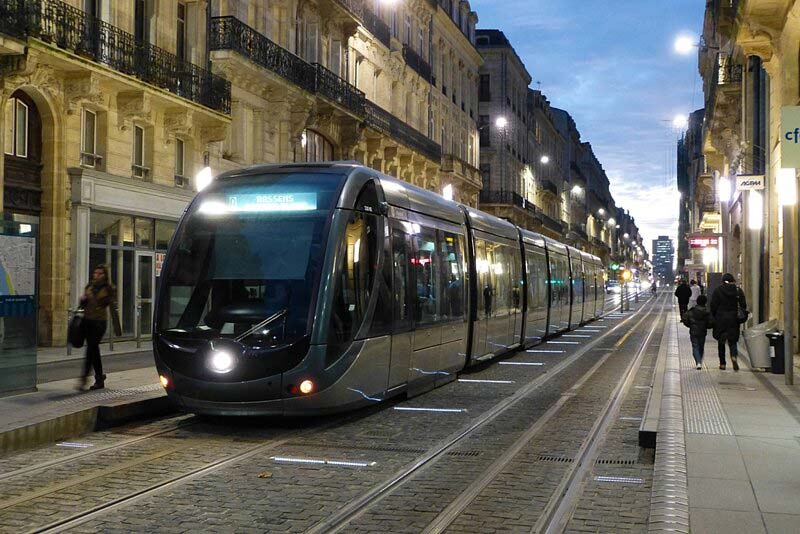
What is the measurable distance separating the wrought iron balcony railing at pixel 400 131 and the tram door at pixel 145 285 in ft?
45.6

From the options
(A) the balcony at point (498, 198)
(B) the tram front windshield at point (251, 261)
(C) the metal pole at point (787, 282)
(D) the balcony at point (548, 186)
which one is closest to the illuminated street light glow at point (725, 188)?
(C) the metal pole at point (787, 282)

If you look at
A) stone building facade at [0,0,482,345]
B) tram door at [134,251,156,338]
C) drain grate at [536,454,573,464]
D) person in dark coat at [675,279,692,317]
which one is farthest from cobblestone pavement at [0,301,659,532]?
person in dark coat at [675,279,692,317]

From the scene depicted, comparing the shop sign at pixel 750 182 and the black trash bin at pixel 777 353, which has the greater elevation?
the shop sign at pixel 750 182

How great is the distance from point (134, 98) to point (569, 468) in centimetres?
1819

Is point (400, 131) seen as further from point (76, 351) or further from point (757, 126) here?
point (76, 351)

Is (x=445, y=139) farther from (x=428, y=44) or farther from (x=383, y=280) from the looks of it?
(x=383, y=280)

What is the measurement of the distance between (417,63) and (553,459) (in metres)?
39.5

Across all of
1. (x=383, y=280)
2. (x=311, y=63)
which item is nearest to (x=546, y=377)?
(x=383, y=280)

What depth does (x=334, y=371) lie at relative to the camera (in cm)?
1014

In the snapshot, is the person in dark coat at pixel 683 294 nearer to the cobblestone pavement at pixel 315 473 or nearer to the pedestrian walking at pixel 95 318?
the cobblestone pavement at pixel 315 473

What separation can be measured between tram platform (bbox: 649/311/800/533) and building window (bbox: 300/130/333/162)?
20985 millimetres

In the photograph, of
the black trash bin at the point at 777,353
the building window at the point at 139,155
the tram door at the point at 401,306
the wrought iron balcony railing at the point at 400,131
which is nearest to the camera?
the tram door at the point at 401,306

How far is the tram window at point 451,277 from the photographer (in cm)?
1424

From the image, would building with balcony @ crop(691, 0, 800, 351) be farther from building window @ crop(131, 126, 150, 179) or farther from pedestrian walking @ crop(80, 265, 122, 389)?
building window @ crop(131, 126, 150, 179)
